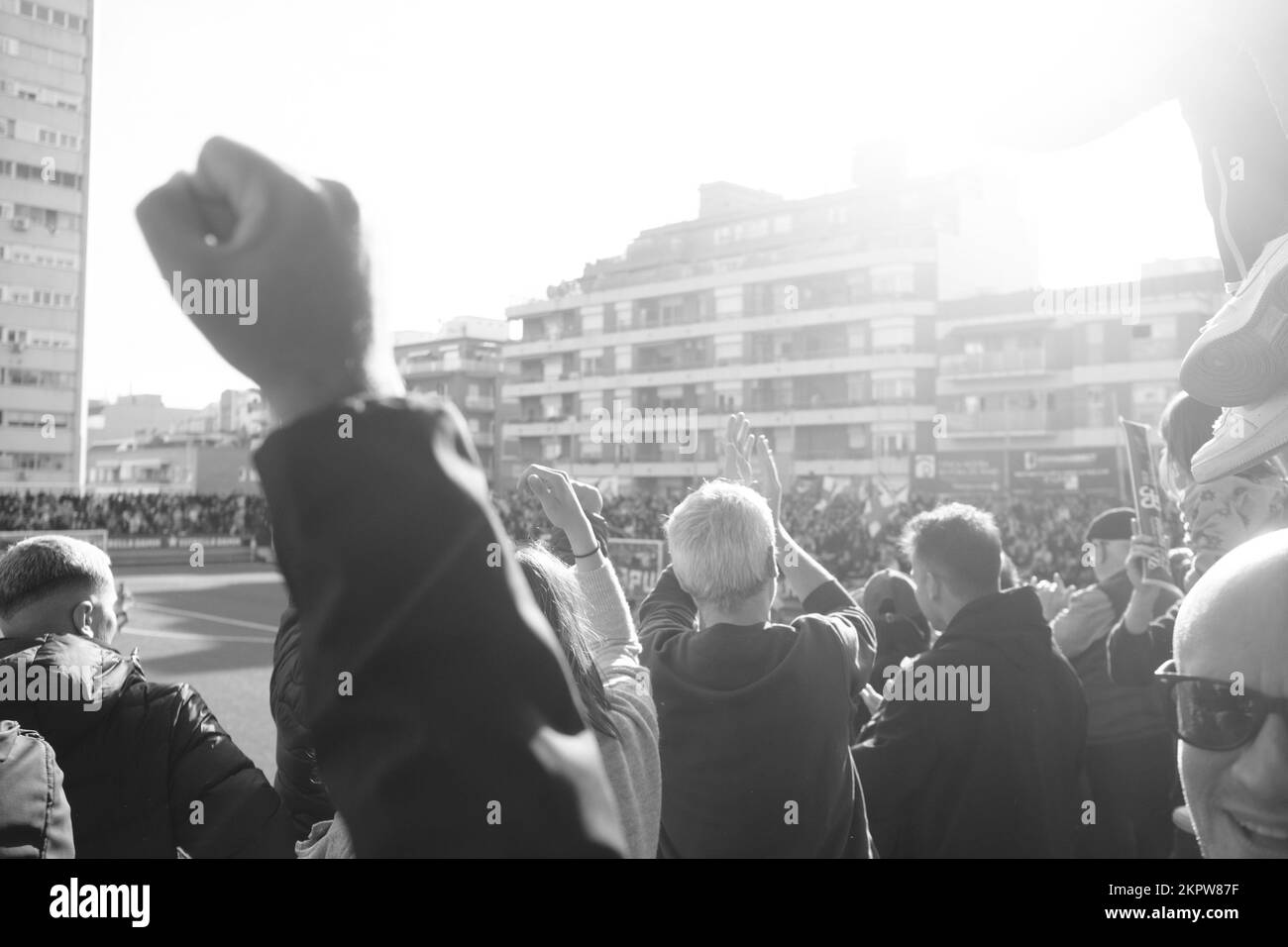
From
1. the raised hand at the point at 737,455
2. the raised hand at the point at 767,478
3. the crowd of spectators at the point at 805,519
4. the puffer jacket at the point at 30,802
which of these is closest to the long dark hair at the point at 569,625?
the puffer jacket at the point at 30,802

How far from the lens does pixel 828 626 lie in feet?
9.70

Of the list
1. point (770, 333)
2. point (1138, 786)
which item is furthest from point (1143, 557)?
point (770, 333)

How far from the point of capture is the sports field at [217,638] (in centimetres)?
1246

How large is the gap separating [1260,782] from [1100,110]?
4.19ft

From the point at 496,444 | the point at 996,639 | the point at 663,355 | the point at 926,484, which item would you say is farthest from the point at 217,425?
the point at 996,639

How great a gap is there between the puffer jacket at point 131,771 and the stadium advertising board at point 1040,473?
38.1 metres

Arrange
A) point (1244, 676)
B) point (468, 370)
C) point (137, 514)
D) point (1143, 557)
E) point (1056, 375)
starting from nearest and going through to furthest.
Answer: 1. point (1244, 676)
2. point (1143, 557)
3. point (137, 514)
4. point (1056, 375)
5. point (468, 370)

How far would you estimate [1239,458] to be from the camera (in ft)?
6.59

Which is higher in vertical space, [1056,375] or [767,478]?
[1056,375]

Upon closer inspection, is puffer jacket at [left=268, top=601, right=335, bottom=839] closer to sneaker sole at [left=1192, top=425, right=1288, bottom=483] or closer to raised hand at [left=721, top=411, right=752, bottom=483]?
raised hand at [left=721, top=411, right=752, bottom=483]
